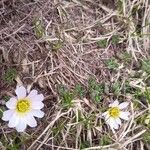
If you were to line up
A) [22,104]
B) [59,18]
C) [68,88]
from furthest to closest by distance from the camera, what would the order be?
1. [59,18]
2. [68,88]
3. [22,104]

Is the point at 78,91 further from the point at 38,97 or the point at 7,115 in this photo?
the point at 7,115

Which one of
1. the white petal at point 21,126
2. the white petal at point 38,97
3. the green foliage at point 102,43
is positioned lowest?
the white petal at point 21,126

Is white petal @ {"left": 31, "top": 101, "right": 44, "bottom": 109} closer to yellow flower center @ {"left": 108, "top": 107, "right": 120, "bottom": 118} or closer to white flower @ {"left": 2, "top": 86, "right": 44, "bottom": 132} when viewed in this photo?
white flower @ {"left": 2, "top": 86, "right": 44, "bottom": 132}

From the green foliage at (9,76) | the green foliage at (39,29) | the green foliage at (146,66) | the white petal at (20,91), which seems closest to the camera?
the white petal at (20,91)

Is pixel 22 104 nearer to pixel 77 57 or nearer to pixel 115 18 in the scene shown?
pixel 77 57

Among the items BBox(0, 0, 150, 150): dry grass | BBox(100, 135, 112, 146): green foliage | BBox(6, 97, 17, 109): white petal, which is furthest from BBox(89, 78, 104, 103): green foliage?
BBox(6, 97, 17, 109): white petal

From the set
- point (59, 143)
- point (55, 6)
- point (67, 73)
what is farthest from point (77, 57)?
point (59, 143)

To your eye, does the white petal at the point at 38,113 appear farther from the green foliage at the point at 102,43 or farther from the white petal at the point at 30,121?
the green foliage at the point at 102,43

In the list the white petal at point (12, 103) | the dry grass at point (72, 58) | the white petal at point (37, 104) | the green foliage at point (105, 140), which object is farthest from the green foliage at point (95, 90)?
the white petal at point (12, 103)
